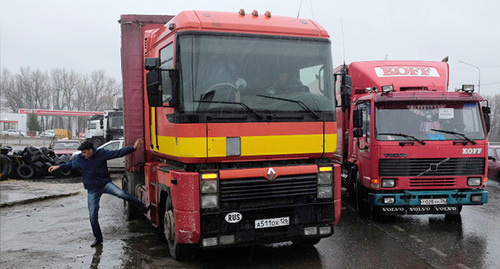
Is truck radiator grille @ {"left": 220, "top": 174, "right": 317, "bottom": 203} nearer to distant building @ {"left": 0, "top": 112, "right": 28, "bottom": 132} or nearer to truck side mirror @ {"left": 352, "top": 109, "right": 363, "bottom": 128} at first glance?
truck side mirror @ {"left": 352, "top": 109, "right": 363, "bottom": 128}

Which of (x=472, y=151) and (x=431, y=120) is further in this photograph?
(x=431, y=120)

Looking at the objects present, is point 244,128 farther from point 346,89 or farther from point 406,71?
point 406,71

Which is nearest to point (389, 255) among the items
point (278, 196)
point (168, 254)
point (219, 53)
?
point (278, 196)

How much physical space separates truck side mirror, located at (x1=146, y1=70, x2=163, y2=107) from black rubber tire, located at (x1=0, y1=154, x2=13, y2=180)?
1482 cm

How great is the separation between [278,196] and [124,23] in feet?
12.9

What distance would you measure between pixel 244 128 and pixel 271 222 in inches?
49.2

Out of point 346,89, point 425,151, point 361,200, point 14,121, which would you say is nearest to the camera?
point 346,89

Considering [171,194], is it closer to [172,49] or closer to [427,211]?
[172,49]

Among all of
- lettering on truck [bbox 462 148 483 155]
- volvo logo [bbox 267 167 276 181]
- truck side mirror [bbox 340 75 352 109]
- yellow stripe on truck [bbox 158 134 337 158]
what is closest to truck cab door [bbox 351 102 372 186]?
lettering on truck [bbox 462 148 483 155]

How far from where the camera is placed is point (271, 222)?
5.98 m

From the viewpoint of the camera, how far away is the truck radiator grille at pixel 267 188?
5.74 m

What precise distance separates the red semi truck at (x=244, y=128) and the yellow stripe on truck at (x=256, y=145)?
0.01 metres

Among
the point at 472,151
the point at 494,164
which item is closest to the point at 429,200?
the point at 472,151

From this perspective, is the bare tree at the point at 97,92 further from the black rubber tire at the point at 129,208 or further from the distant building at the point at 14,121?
the black rubber tire at the point at 129,208
